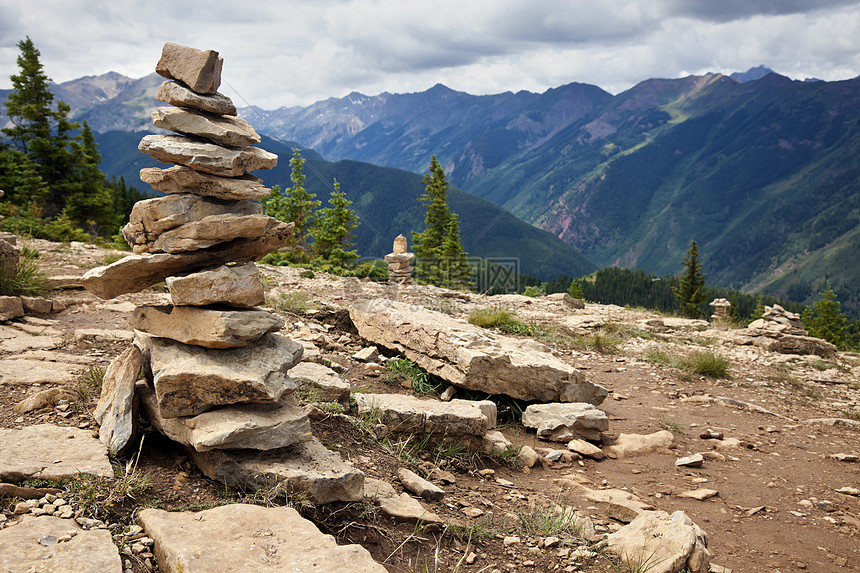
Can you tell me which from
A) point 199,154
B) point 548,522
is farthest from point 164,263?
point 548,522

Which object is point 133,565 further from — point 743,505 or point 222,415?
point 743,505

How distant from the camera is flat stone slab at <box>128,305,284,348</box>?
5.19m

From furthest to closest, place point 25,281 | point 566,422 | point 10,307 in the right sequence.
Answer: point 25,281, point 10,307, point 566,422

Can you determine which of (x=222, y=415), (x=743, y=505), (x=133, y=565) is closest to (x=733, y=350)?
(x=743, y=505)

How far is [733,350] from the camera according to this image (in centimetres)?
1448

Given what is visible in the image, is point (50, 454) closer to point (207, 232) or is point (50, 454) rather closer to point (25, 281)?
point (207, 232)

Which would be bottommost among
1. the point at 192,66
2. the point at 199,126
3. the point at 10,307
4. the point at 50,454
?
the point at 50,454

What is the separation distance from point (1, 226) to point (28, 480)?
72.2 feet

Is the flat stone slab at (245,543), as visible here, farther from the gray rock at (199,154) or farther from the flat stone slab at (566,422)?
the flat stone slab at (566,422)

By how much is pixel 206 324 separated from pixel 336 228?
107 feet

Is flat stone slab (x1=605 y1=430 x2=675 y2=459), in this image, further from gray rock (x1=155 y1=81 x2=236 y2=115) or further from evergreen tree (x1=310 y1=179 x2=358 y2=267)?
evergreen tree (x1=310 y1=179 x2=358 y2=267)

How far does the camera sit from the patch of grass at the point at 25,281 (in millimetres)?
9922

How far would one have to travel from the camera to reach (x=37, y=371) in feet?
21.5

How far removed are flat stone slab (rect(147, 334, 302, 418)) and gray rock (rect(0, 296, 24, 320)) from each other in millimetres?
5679
